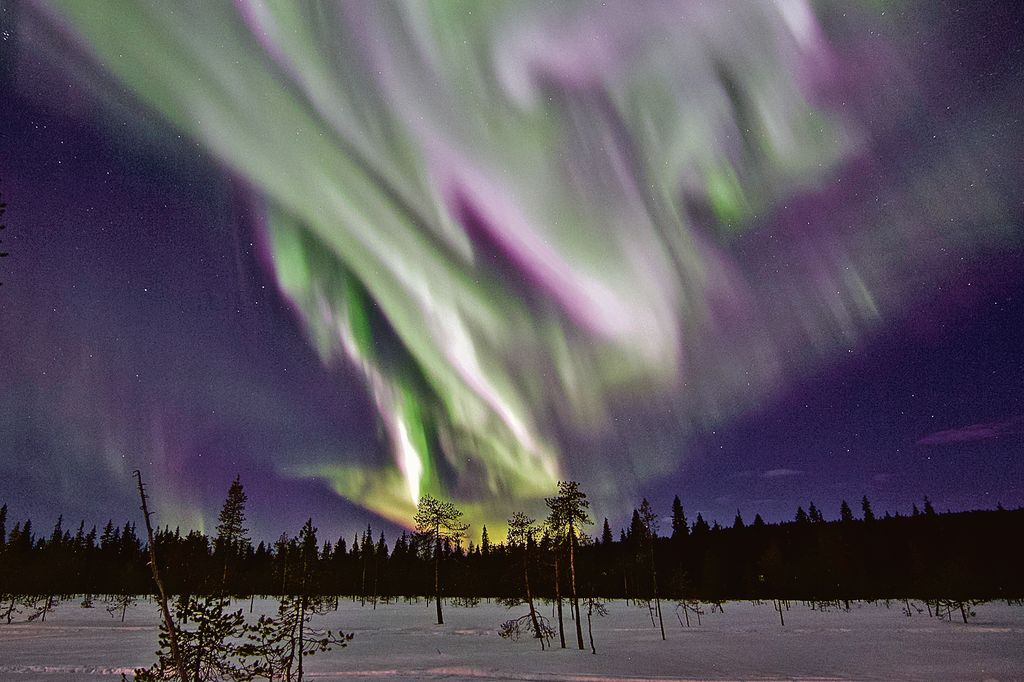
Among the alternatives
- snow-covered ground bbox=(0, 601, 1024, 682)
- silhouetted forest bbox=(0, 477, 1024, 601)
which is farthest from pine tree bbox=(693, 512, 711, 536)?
snow-covered ground bbox=(0, 601, 1024, 682)

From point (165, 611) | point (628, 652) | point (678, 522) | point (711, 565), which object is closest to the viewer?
point (165, 611)

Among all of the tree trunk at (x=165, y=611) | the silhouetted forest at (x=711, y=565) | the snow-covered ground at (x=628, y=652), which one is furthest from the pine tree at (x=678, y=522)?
the tree trunk at (x=165, y=611)

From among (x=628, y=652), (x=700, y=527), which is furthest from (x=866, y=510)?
(x=628, y=652)

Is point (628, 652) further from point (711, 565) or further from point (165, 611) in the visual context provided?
point (711, 565)

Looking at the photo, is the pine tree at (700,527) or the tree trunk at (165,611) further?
the pine tree at (700,527)

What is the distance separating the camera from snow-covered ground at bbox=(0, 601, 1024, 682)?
2714cm

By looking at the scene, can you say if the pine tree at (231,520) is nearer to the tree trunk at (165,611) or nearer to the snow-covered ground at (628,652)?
the snow-covered ground at (628,652)

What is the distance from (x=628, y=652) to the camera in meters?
35.5

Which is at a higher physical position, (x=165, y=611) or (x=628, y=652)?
(x=165, y=611)

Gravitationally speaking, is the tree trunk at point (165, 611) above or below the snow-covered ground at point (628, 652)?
above

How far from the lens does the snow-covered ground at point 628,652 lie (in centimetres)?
2714

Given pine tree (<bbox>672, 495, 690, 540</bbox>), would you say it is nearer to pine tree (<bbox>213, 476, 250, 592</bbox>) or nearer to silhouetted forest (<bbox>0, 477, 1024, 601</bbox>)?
silhouetted forest (<bbox>0, 477, 1024, 601</bbox>)

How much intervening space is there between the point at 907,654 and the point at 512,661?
23886mm

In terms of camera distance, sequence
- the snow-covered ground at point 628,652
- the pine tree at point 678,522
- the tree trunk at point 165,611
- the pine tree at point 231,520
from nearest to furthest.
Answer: the tree trunk at point 165,611 < the snow-covered ground at point 628,652 < the pine tree at point 231,520 < the pine tree at point 678,522
